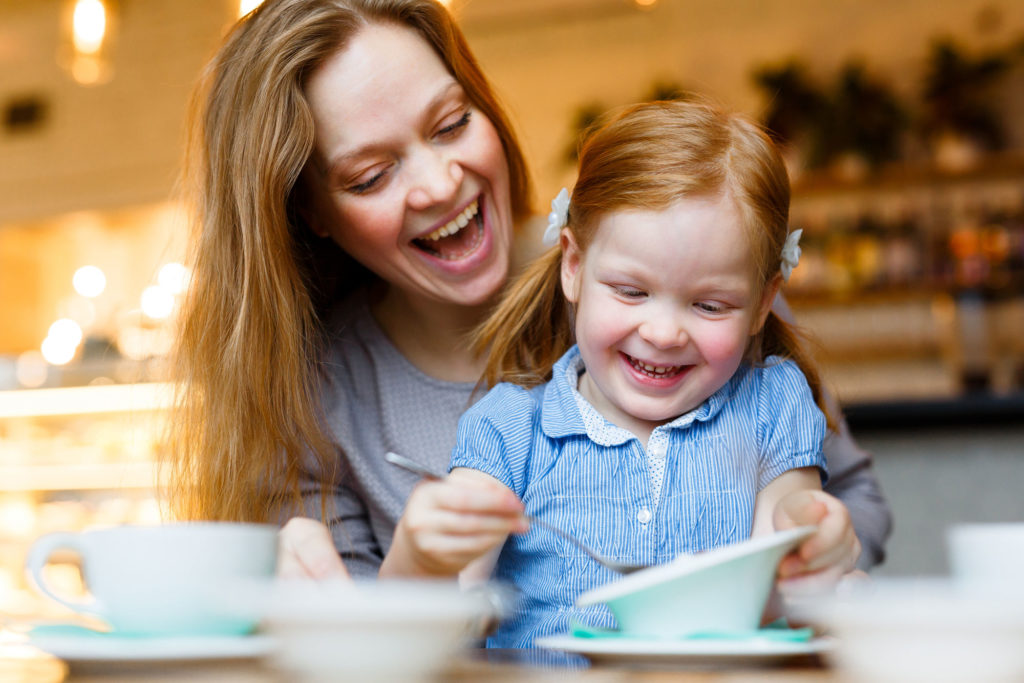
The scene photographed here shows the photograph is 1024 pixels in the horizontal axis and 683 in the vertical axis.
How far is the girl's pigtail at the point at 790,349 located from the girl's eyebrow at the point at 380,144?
507 millimetres

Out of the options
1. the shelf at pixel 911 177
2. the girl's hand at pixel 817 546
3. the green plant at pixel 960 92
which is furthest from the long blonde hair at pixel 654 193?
the green plant at pixel 960 92

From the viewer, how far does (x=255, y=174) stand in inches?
53.1

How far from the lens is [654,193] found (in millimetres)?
1069

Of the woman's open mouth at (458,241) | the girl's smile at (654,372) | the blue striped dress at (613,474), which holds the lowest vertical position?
the blue striped dress at (613,474)

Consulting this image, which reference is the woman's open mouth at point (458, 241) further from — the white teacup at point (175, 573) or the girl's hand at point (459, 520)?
the white teacup at point (175, 573)

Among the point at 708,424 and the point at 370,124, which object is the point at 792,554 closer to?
the point at 708,424

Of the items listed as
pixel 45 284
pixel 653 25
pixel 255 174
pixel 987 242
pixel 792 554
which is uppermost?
pixel 653 25

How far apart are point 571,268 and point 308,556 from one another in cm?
49

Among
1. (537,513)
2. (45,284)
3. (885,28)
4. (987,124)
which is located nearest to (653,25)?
(885,28)

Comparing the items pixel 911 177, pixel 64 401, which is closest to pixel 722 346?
pixel 64 401

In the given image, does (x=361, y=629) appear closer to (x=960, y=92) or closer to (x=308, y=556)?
(x=308, y=556)

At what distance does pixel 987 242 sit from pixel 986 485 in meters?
2.16

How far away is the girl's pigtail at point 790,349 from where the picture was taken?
1282 mm

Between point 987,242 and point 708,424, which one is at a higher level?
point 987,242
